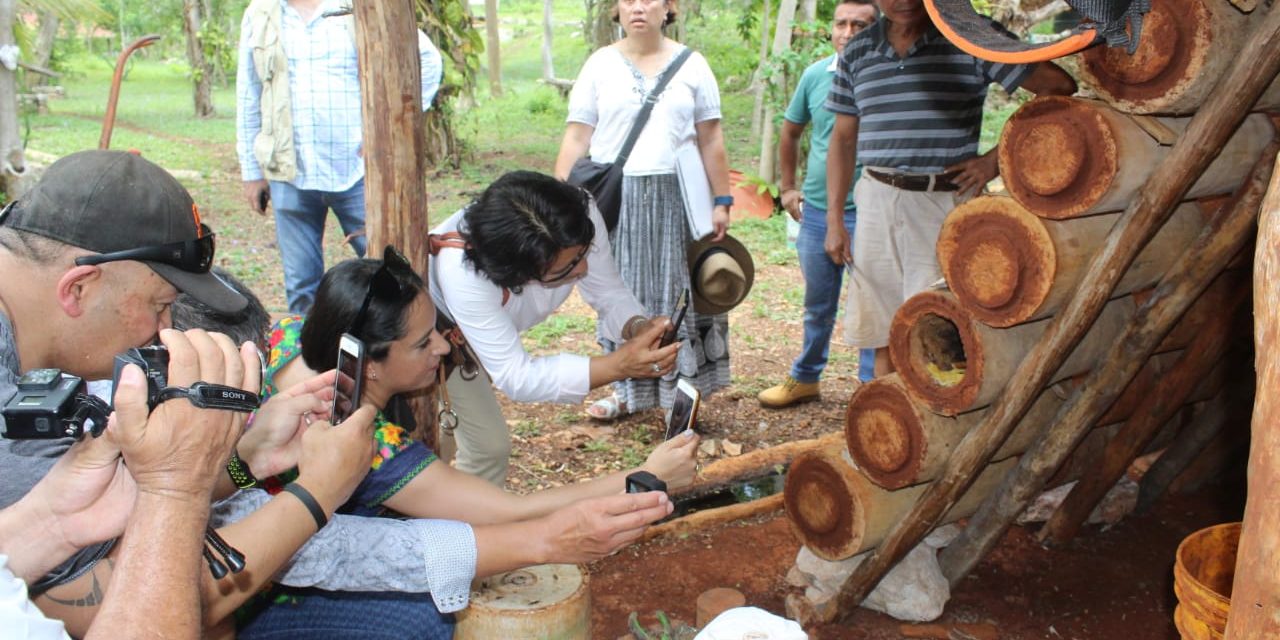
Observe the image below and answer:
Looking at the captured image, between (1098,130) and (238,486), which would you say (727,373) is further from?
(238,486)

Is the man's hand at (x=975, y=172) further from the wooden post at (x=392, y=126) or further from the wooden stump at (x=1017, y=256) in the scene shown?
the wooden post at (x=392, y=126)

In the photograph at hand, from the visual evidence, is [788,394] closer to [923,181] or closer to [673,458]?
[923,181]

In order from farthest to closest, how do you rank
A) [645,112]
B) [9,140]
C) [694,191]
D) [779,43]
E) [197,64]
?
[197,64], [779,43], [9,140], [694,191], [645,112]

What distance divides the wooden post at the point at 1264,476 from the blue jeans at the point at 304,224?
4.02m

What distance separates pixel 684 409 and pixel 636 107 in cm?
199

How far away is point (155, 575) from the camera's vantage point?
60.8 inches

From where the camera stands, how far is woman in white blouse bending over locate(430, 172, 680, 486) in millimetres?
3090

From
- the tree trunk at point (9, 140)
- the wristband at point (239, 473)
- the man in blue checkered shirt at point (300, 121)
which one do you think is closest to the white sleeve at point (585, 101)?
the man in blue checkered shirt at point (300, 121)

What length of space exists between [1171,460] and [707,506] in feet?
6.21

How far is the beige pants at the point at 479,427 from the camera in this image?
3.47 meters

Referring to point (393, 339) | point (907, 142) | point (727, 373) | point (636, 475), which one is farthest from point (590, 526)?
point (727, 373)

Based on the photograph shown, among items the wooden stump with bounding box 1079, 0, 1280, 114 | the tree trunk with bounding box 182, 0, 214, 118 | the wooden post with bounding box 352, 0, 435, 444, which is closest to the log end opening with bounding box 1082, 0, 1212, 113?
the wooden stump with bounding box 1079, 0, 1280, 114

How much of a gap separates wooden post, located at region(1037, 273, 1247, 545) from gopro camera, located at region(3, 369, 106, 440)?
308 cm

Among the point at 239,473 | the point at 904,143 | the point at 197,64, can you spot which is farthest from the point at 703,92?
the point at 197,64
